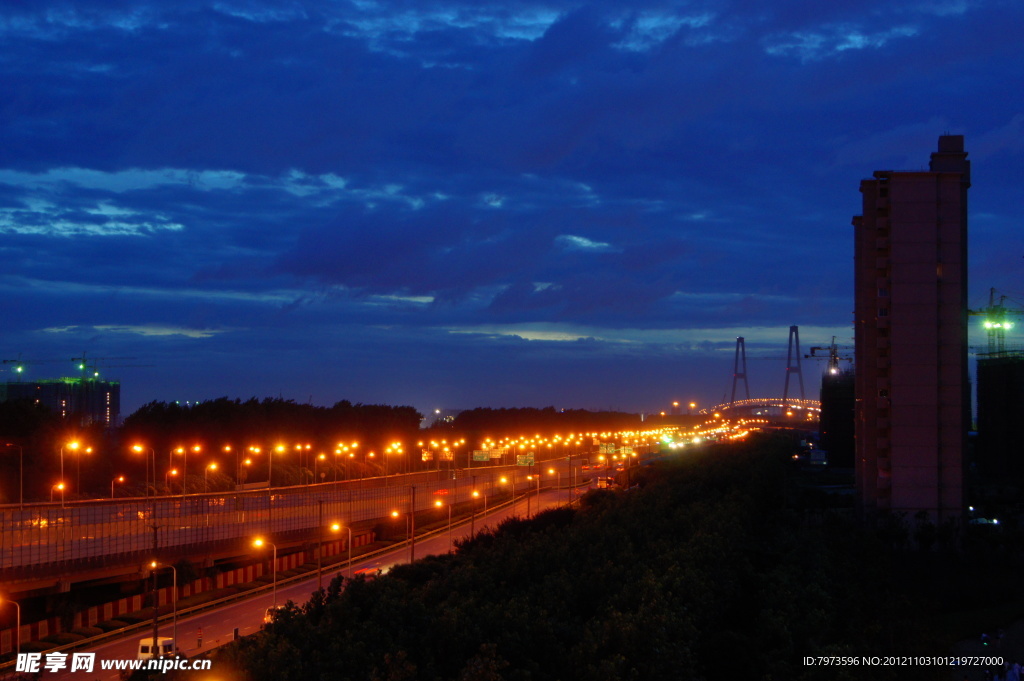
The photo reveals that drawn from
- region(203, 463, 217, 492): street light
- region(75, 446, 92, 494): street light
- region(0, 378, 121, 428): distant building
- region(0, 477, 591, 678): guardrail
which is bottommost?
region(0, 477, 591, 678): guardrail

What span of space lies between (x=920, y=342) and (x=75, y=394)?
10078 cm

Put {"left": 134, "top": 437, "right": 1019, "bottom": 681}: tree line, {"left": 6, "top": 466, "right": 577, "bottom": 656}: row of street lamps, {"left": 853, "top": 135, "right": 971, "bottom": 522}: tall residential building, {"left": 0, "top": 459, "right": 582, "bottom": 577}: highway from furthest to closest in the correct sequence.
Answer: {"left": 853, "top": 135, "right": 971, "bottom": 522}: tall residential building → {"left": 0, "top": 459, "right": 582, "bottom": 577}: highway → {"left": 6, "top": 466, "right": 577, "bottom": 656}: row of street lamps → {"left": 134, "top": 437, "right": 1019, "bottom": 681}: tree line

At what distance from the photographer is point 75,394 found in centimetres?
10844

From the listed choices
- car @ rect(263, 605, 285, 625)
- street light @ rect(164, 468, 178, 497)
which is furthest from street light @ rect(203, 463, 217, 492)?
car @ rect(263, 605, 285, 625)

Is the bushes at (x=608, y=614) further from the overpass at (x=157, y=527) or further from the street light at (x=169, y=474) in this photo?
the street light at (x=169, y=474)

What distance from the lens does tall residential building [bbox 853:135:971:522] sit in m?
32.8

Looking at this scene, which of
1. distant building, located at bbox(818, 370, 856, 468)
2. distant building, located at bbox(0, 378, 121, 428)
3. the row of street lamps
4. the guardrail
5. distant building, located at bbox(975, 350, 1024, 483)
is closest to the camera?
the row of street lamps

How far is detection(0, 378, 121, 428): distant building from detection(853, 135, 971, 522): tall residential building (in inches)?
2864

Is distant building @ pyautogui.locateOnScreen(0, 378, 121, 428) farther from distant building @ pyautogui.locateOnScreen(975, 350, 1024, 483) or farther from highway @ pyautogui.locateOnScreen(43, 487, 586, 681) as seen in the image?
distant building @ pyautogui.locateOnScreen(975, 350, 1024, 483)

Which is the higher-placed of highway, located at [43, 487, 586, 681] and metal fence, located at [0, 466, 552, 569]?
metal fence, located at [0, 466, 552, 569]

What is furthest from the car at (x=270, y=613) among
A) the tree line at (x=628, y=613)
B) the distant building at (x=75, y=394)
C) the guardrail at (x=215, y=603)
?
the distant building at (x=75, y=394)

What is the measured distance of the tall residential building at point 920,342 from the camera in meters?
32.8

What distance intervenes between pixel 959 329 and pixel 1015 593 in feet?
37.9

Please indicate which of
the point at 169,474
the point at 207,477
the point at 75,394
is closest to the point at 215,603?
the point at 207,477
